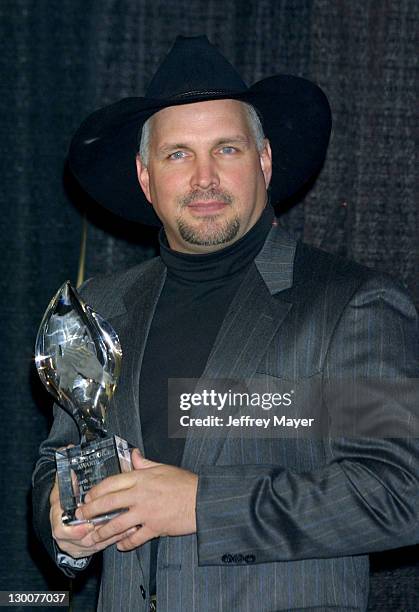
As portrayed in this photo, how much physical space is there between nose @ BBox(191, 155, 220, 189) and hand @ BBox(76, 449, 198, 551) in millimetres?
636

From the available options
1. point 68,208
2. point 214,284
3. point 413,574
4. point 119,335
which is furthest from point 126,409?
point 413,574

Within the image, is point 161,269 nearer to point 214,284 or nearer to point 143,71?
point 214,284

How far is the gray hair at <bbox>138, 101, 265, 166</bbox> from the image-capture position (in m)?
2.21

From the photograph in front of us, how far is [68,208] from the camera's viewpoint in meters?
2.98

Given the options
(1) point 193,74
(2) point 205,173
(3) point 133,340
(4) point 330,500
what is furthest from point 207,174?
(4) point 330,500

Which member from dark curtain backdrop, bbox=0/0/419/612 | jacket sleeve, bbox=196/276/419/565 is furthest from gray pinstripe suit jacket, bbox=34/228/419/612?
dark curtain backdrop, bbox=0/0/419/612

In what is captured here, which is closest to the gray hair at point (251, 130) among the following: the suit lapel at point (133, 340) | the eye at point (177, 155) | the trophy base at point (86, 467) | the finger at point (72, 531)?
the eye at point (177, 155)

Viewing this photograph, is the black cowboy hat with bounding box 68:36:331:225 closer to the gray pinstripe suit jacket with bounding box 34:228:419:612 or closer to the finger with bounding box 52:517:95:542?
the gray pinstripe suit jacket with bounding box 34:228:419:612

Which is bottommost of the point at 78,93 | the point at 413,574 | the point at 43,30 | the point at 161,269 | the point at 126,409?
the point at 413,574

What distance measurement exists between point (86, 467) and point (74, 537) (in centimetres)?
14

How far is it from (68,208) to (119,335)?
94 centimetres

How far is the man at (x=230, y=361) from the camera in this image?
1714mm

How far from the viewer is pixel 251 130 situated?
7.19 ft

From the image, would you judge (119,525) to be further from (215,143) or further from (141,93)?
(141,93)
